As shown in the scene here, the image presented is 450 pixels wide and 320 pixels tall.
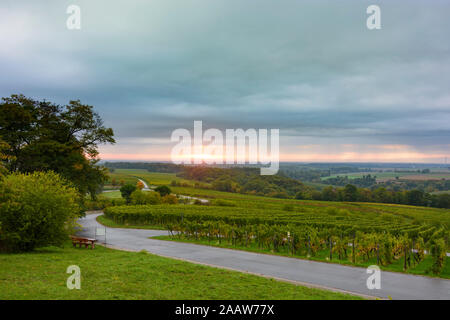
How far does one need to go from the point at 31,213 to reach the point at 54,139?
17.1 m

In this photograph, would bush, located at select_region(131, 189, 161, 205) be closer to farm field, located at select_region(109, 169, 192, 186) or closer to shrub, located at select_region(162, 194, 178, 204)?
shrub, located at select_region(162, 194, 178, 204)

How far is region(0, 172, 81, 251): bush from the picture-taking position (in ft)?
53.6

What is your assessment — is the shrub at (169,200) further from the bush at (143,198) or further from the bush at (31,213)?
the bush at (31,213)

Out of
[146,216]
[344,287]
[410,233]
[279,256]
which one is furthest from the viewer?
[146,216]

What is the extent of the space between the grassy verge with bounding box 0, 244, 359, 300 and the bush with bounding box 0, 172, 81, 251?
3102 millimetres

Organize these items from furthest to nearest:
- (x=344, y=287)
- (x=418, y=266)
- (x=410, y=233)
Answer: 1. (x=410, y=233)
2. (x=418, y=266)
3. (x=344, y=287)

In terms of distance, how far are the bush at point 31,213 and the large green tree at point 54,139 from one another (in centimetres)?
1221

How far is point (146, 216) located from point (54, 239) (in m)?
22.4

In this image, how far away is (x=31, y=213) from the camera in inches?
656

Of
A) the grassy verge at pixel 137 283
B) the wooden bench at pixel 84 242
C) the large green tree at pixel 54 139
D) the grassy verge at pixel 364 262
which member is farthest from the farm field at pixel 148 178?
the grassy verge at pixel 137 283

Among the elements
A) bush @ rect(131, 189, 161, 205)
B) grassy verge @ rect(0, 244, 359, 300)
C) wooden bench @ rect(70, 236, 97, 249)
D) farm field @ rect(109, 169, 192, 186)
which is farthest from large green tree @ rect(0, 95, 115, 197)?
farm field @ rect(109, 169, 192, 186)
